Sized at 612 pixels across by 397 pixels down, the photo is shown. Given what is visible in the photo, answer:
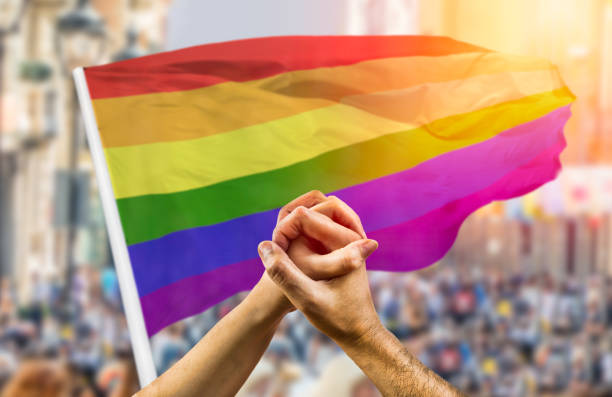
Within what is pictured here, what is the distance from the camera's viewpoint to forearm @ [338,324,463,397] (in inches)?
43.0

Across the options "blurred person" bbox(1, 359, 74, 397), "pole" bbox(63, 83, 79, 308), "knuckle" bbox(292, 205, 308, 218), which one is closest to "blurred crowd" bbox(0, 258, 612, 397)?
"blurred person" bbox(1, 359, 74, 397)

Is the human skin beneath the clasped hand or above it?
beneath

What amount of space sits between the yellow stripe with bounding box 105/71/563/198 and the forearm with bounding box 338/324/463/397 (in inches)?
59.9

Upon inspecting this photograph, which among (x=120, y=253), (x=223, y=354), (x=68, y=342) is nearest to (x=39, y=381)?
(x=120, y=253)

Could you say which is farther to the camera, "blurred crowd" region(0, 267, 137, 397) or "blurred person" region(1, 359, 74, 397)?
"blurred crowd" region(0, 267, 137, 397)

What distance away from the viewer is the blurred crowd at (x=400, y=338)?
5.20 meters

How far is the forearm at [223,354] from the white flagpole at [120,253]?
618 mm

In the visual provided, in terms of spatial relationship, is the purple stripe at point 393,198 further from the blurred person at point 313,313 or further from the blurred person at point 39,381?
the blurred person at point 39,381

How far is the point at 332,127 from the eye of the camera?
103 inches

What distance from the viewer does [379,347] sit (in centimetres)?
112

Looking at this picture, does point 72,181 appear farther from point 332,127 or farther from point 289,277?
point 289,277

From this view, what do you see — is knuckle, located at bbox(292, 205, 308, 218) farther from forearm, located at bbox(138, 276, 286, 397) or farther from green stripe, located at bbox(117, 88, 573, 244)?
→ green stripe, located at bbox(117, 88, 573, 244)

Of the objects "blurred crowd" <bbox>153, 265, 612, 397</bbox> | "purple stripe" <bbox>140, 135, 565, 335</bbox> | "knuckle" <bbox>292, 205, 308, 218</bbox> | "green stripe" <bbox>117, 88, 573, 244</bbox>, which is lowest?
"blurred crowd" <bbox>153, 265, 612, 397</bbox>

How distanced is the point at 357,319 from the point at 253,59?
168cm
